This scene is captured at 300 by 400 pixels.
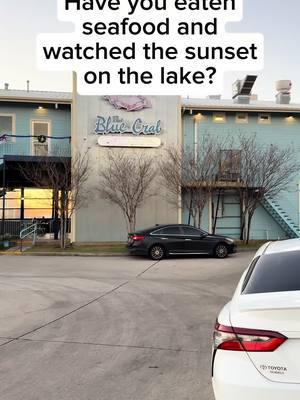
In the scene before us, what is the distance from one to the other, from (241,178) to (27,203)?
12.7m

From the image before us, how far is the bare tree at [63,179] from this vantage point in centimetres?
2328

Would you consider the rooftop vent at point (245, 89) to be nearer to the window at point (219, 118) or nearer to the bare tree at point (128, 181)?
the window at point (219, 118)

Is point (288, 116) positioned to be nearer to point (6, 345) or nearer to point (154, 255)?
point (154, 255)

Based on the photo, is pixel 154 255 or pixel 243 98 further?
pixel 243 98

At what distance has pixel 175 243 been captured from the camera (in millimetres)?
19375

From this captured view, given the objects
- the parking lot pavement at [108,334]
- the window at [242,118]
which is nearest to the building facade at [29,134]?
the window at [242,118]

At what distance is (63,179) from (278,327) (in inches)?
834

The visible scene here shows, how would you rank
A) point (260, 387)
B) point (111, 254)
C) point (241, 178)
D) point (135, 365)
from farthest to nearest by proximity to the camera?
point (241, 178), point (111, 254), point (135, 365), point (260, 387)

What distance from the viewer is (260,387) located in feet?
9.96

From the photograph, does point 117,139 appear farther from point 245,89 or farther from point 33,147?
point 245,89

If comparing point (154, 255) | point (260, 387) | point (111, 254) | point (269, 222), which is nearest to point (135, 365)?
point (260, 387)

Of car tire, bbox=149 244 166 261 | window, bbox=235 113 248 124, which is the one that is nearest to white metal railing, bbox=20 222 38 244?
car tire, bbox=149 244 166 261

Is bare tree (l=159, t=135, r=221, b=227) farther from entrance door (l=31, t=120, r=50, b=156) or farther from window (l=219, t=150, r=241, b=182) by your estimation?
entrance door (l=31, t=120, r=50, b=156)

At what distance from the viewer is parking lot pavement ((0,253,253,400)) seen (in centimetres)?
487
